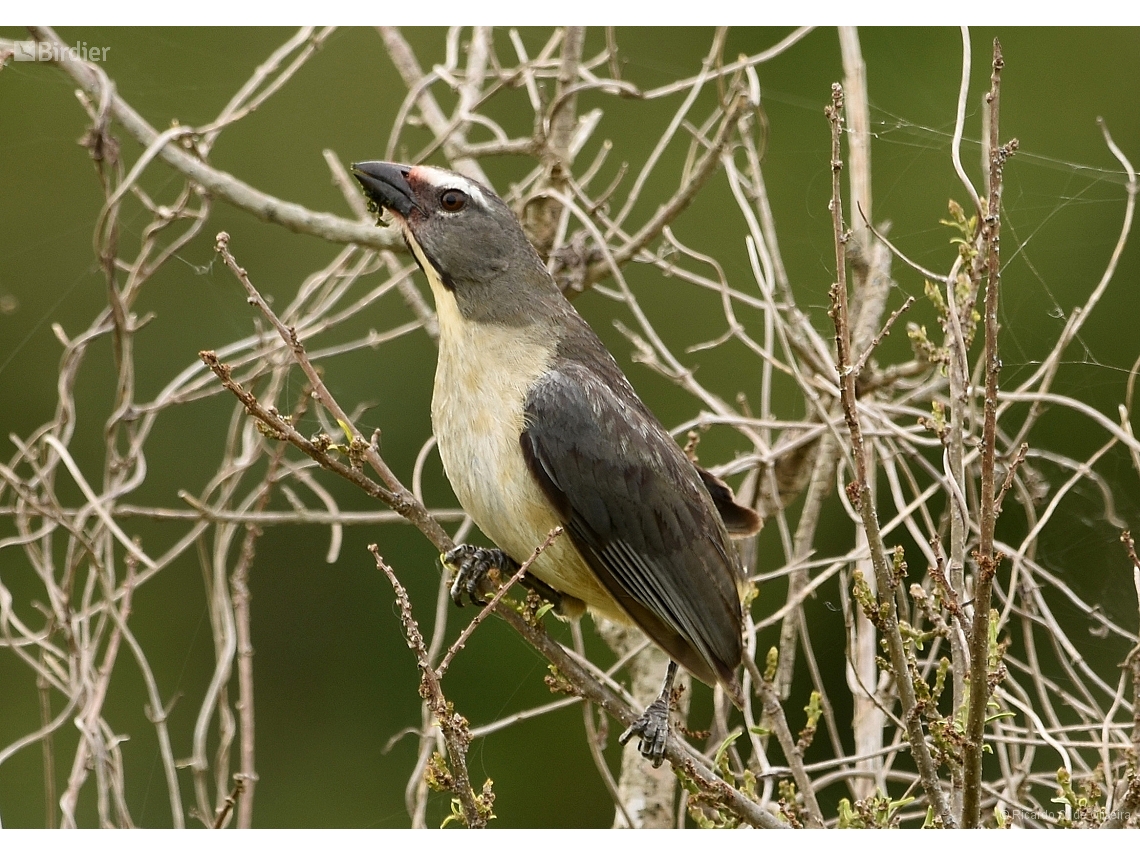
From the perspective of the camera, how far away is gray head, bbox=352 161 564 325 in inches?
103

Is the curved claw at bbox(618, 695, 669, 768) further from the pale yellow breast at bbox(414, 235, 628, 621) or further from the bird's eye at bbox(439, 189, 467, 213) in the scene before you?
the bird's eye at bbox(439, 189, 467, 213)

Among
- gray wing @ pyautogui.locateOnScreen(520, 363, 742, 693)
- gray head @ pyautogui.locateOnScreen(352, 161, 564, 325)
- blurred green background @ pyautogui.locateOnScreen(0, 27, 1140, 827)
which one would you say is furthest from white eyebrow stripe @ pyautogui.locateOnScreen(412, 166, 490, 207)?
blurred green background @ pyautogui.locateOnScreen(0, 27, 1140, 827)

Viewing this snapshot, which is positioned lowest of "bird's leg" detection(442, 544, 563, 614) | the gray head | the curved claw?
the curved claw

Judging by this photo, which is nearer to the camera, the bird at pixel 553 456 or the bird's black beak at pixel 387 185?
the bird at pixel 553 456

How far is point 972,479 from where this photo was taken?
247 cm

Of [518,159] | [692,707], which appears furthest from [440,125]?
[692,707]

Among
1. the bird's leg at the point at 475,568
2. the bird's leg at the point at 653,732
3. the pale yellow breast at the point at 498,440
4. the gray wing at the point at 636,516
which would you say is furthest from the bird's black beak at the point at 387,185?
the bird's leg at the point at 653,732

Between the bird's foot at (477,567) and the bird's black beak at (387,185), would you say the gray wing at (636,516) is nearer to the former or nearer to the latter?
the bird's foot at (477,567)

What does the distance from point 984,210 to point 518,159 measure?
249 cm

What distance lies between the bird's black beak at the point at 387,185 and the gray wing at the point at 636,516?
1.47 ft

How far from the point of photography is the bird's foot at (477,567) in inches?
103

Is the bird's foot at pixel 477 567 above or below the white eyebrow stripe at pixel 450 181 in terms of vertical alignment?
below

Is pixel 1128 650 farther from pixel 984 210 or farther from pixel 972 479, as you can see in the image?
pixel 984 210

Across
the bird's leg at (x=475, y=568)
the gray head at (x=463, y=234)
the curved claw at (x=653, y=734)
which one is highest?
the gray head at (x=463, y=234)
